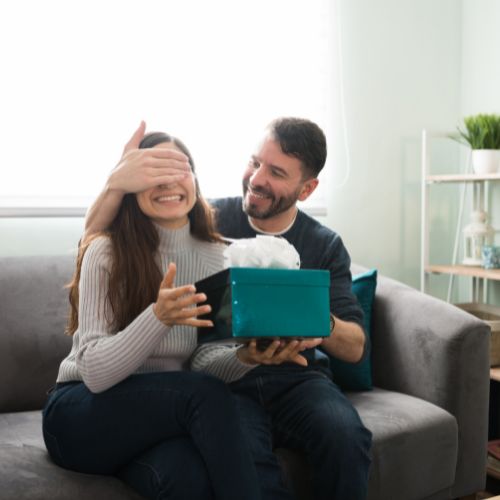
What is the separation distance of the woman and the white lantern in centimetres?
155

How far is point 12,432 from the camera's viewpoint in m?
1.68

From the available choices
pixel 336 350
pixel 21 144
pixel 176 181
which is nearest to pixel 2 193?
pixel 21 144

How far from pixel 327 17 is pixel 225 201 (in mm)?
1122

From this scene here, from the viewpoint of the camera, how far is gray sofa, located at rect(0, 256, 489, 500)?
1.79m

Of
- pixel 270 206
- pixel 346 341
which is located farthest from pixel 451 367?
pixel 270 206

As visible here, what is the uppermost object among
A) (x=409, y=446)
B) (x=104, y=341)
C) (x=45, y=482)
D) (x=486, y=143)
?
(x=486, y=143)

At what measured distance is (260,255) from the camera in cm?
137

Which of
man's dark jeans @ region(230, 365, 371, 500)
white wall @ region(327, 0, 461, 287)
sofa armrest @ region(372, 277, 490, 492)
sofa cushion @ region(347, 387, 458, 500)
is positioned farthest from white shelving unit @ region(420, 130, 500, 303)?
man's dark jeans @ region(230, 365, 371, 500)

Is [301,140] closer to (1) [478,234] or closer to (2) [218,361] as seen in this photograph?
(2) [218,361]

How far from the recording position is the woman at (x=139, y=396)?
131 centimetres

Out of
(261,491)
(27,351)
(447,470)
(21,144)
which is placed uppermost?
(21,144)

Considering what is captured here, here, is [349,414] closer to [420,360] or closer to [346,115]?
[420,360]

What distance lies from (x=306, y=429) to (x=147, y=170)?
66cm

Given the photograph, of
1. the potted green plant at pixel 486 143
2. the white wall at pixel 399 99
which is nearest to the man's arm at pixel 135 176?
the white wall at pixel 399 99
